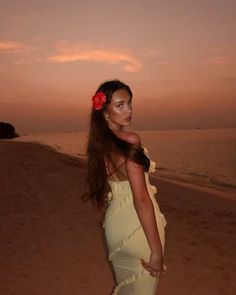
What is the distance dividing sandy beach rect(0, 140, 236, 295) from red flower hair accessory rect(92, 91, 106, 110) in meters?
3.01

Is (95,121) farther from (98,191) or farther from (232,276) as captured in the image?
(232,276)

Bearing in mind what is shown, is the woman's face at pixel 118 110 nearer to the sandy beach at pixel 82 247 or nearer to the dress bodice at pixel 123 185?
the dress bodice at pixel 123 185

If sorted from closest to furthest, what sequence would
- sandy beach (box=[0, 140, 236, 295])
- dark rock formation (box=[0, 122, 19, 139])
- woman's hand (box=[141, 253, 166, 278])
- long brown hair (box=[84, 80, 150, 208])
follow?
long brown hair (box=[84, 80, 150, 208]) < woman's hand (box=[141, 253, 166, 278]) < sandy beach (box=[0, 140, 236, 295]) < dark rock formation (box=[0, 122, 19, 139])

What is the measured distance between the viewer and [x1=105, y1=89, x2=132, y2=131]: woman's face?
234 cm

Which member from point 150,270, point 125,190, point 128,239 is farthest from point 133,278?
point 125,190

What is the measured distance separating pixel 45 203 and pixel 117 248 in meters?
8.61

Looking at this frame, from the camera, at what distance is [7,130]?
366 feet

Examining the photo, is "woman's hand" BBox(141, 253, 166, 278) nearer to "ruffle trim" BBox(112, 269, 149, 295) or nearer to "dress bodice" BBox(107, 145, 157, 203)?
"ruffle trim" BBox(112, 269, 149, 295)

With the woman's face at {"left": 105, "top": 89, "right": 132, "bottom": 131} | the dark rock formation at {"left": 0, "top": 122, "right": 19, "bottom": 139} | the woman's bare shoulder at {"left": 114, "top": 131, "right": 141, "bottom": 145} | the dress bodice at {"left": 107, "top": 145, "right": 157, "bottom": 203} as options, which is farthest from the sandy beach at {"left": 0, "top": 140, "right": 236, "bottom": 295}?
the dark rock formation at {"left": 0, "top": 122, "right": 19, "bottom": 139}

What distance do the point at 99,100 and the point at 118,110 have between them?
0.44 ft

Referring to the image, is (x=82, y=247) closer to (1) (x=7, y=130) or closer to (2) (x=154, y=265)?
(2) (x=154, y=265)

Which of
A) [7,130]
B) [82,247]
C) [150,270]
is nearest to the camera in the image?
[150,270]

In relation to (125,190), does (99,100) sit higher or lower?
higher

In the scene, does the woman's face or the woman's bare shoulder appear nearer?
the woman's bare shoulder
